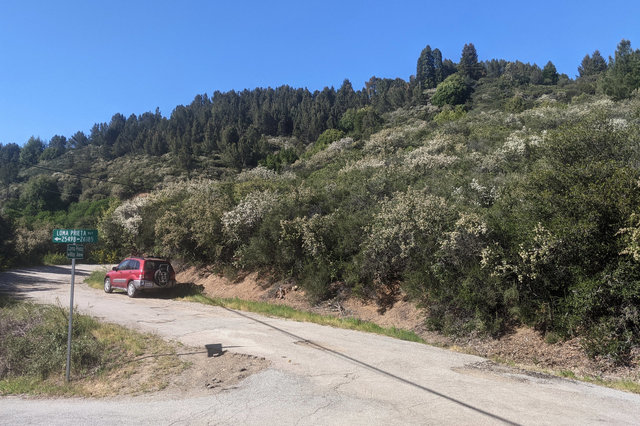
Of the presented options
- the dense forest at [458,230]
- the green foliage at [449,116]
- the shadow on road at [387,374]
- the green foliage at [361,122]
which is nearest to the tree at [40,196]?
the dense forest at [458,230]

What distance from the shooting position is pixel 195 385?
683 centimetres

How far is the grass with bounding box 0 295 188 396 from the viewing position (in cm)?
733

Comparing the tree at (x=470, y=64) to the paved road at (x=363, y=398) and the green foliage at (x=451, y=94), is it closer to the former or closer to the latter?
the green foliage at (x=451, y=94)

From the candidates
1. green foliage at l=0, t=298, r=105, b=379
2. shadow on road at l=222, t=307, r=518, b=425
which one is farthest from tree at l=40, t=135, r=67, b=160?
shadow on road at l=222, t=307, r=518, b=425

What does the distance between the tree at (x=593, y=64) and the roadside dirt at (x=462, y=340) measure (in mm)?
115332

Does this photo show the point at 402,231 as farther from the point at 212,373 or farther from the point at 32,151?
the point at 32,151

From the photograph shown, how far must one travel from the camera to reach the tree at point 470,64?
119m

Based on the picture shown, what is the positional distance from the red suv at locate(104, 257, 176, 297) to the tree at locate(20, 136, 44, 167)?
111 metres

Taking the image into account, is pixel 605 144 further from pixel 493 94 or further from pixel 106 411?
pixel 493 94

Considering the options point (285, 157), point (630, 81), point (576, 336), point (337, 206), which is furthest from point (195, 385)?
point (285, 157)

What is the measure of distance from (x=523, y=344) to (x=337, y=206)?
10103mm

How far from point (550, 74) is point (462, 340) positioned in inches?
4531

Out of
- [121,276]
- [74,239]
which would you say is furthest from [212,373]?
[121,276]

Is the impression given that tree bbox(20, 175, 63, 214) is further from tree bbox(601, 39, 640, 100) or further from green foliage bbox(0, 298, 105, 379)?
tree bbox(601, 39, 640, 100)
